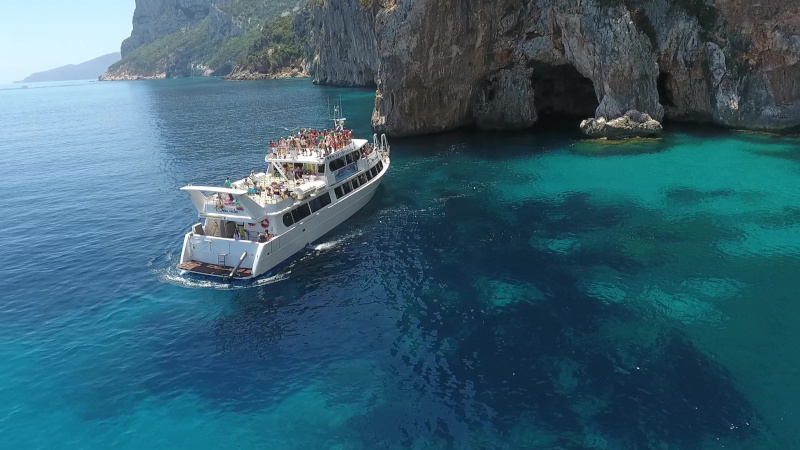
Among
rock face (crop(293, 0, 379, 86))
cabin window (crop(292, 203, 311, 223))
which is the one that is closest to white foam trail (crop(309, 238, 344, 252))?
cabin window (crop(292, 203, 311, 223))

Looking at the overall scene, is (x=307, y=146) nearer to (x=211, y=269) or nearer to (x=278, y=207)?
(x=278, y=207)

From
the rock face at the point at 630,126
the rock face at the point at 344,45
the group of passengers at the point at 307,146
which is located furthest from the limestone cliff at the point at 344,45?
the group of passengers at the point at 307,146

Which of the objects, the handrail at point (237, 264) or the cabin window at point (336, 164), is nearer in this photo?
the handrail at point (237, 264)

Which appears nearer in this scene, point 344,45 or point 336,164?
point 336,164

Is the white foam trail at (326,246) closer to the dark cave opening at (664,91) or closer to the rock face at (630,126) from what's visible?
the rock face at (630,126)

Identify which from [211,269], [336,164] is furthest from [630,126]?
[211,269]

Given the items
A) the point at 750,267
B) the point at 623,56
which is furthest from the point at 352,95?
the point at 750,267
